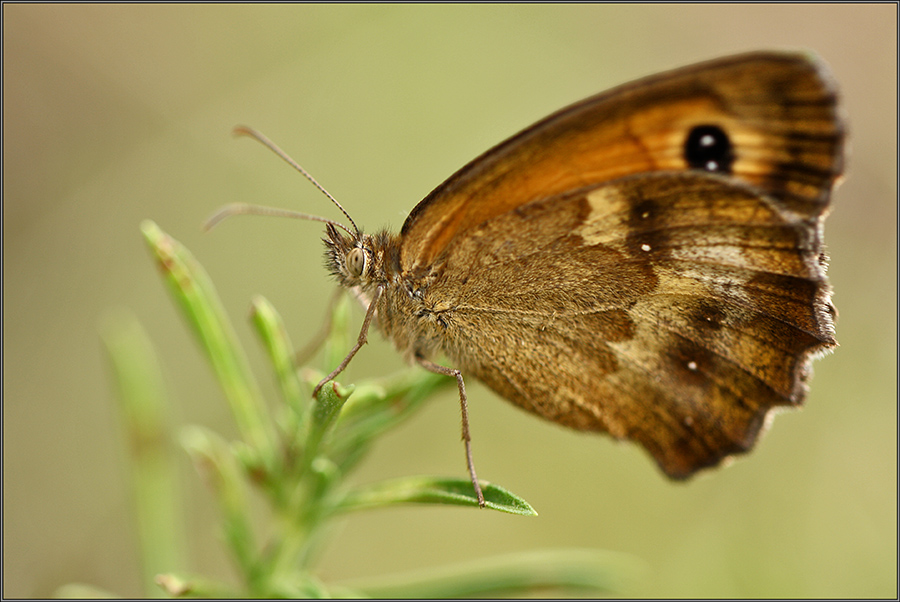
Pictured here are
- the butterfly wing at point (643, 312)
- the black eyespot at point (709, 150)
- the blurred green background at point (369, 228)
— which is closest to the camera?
the black eyespot at point (709, 150)

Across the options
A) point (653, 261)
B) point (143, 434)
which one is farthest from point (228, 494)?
point (653, 261)

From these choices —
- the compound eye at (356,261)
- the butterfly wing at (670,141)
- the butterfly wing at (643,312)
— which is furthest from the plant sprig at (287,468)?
the butterfly wing at (670,141)

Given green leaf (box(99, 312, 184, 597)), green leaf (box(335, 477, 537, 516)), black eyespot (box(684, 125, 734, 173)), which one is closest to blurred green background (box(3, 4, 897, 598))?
green leaf (box(99, 312, 184, 597))

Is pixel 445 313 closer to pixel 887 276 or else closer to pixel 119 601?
pixel 119 601

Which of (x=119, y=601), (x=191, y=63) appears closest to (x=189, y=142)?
(x=191, y=63)

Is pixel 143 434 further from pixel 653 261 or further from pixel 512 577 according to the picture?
pixel 653 261

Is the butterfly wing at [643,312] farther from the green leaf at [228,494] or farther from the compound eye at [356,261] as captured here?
the green leaf at [228,494]

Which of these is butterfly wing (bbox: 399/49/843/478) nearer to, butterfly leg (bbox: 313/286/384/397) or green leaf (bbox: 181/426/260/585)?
butterfly leg (bbox: 313/286/384/397)
